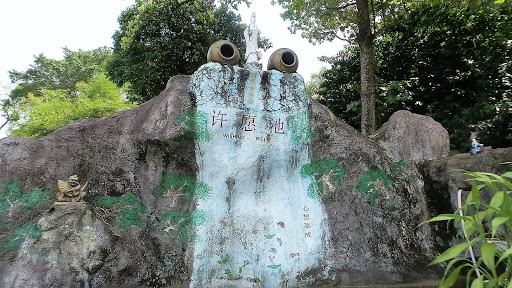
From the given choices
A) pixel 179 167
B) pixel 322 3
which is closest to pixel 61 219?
pixel 179 167

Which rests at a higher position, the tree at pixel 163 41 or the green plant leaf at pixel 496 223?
the tree at pixel 163 41

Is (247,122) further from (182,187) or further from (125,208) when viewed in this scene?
(125,208)

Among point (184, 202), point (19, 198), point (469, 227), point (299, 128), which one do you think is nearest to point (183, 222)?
point (184, 202)

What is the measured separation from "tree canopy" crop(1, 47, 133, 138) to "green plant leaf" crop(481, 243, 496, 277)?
8.65m

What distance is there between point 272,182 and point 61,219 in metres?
2.72

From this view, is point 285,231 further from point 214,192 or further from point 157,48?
point 157,48

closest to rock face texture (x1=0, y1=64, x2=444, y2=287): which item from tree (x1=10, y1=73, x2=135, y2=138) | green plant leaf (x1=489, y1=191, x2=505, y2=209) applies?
green plant leaf (x1=489, y1=191, x2=505, y2=209)

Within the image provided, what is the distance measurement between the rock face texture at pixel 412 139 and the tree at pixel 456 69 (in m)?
3.39

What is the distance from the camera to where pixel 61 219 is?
13.5ft

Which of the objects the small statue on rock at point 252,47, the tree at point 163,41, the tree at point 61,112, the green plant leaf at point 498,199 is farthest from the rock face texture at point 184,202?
the tree at point 163,41

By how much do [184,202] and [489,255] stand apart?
3.89 meters

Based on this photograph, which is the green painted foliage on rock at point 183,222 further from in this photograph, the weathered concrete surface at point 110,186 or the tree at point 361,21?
the tree at point 361,21

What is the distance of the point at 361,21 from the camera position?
827 centimetres

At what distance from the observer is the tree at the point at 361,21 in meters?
8.18
